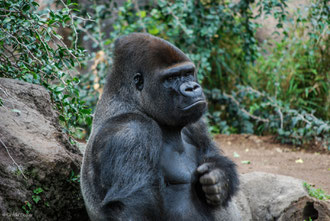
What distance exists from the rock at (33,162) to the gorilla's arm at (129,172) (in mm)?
436

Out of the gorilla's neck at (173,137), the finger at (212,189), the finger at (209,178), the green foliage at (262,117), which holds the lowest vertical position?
the green foliage at (262,117)

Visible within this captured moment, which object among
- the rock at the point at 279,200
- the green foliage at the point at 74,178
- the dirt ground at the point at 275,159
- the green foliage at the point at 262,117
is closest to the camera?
the green foliage at the point at 74,178

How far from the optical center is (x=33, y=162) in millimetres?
3109

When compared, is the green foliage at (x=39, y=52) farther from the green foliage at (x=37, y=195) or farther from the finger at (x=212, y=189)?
the finger at (x=212, y=189)

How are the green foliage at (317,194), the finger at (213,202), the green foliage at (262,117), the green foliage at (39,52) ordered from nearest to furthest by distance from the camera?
the finger at (213,202) → the green foliage at (39,52) → the green foliage at (317,194) → the green foliage at (262,117)

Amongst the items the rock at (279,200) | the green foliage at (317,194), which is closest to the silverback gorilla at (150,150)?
the rock at (279,200)

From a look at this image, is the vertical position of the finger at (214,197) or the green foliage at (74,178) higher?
the finger at (214,197)

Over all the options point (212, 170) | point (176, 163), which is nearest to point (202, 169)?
point (212, 170)

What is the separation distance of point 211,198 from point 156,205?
1.56 feet

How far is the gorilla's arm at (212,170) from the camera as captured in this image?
3174mm

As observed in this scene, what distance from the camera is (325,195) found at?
4.36m

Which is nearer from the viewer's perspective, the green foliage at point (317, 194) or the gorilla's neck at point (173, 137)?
the gorilla's neck at point (173, 137)

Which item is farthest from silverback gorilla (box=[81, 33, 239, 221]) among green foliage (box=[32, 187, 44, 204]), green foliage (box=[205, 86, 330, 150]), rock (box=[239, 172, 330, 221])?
green foliage (box=[205, 86, 330, 150])

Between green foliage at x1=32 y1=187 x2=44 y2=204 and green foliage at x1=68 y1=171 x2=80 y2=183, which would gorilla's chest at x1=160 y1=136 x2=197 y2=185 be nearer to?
green foliage at x1=68 y1=171 x2=80 y2=183
